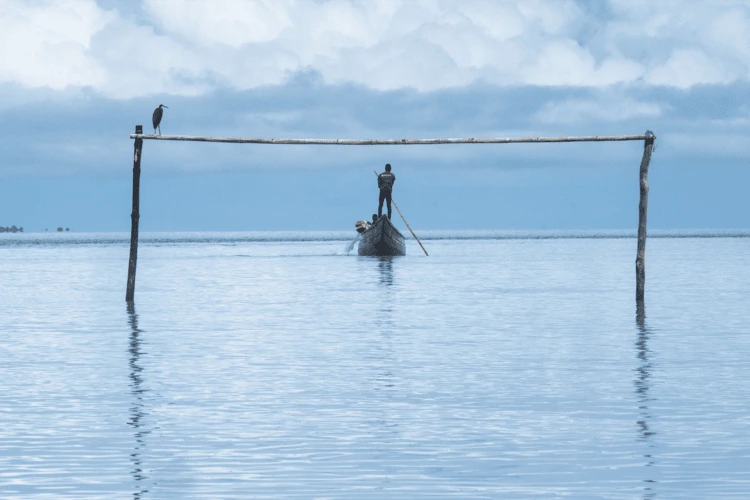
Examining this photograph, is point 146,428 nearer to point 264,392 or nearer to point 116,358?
point 264,392

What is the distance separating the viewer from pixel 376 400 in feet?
42.5

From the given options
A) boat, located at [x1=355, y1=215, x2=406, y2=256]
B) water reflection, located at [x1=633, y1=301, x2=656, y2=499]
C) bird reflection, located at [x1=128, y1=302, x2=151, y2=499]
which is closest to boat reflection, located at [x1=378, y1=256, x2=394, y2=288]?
boat, located at [x1=355, y1=215, x2=406, y2=256]

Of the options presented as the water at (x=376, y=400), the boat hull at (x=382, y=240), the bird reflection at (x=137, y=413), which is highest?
the boat hull at (x=382, y=240)

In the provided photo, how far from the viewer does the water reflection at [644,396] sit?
30.1 ft

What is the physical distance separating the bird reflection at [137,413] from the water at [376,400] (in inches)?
1.1

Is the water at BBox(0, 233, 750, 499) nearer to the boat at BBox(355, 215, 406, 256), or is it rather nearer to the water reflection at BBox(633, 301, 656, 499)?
the water reflection at BBox(633, 301, 656, 499)

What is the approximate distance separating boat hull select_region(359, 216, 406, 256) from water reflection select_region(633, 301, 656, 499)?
28570 millimetres

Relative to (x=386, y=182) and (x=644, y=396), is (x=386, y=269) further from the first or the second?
(x=644, y=396)

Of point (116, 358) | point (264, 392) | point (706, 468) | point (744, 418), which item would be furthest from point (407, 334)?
point (706, 468)

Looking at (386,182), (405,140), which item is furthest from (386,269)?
(405,140)

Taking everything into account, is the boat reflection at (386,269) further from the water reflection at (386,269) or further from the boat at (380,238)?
the boat at (380,238)

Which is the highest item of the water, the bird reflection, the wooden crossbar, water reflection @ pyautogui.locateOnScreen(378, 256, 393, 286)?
the wooden crossbar

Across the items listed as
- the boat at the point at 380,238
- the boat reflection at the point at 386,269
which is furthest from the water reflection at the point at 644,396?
the boat at the point at 380,238

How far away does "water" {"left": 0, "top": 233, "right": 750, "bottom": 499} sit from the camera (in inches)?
358
